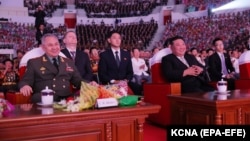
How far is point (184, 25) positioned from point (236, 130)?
12803mm

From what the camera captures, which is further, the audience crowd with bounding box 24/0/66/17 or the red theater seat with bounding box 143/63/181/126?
the audience crowd with bounding box 24/0/66/17

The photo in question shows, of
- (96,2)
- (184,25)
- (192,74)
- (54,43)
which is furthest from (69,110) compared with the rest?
(96,2)

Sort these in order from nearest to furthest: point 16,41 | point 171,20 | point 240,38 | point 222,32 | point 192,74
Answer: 1. point 192,74
2. point 240,38
3. point 222,32
4. point 16,41
5. point 171,20

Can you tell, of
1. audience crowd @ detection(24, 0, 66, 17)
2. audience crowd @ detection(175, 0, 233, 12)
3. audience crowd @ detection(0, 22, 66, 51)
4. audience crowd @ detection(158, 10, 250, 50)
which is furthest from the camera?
audience crowd @ detection(24, 0, 66, 17)

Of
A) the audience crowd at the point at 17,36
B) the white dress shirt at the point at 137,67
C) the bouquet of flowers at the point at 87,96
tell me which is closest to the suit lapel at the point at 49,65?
the bouquet of flowers at the point at 87,96

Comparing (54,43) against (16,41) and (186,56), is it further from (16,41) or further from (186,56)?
(16,41)

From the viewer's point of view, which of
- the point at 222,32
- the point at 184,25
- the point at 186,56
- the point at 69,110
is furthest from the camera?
the point at 184,25

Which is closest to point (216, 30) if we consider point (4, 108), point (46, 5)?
point (46, 5)

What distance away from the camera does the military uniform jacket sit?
2539 mm

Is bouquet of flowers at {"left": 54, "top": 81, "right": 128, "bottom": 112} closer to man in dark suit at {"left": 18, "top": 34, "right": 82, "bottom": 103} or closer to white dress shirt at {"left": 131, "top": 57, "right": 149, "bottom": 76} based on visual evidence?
man in dark suit at {"left": 18, "top": 34, "right": 82, "bottom": 103}

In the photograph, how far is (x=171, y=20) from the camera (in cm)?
1609

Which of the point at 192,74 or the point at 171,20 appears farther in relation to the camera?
the point at 171,20

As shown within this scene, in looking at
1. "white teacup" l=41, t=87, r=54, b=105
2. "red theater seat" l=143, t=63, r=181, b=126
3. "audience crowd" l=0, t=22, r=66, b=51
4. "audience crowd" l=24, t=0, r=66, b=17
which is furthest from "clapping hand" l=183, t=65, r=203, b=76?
"audience crowd" l=24, t=0, r=66, b=17

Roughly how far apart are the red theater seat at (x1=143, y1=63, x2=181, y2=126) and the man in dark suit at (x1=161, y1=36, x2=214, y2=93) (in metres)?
0.13
